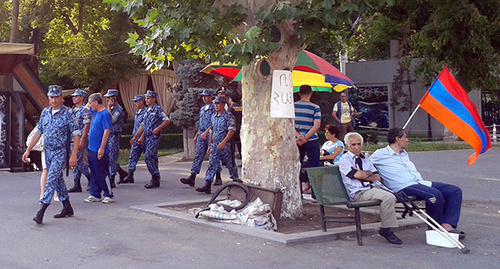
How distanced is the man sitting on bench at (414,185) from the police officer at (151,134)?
5.27 meters

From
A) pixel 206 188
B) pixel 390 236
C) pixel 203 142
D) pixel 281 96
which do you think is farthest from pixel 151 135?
pixel 390 236

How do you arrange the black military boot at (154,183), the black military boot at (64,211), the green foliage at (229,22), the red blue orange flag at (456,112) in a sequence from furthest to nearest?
the black military boot at (154,183)
the black military boot at (64,211)
the red blue orange flag at (456,112)
the green foliage at (229,22)

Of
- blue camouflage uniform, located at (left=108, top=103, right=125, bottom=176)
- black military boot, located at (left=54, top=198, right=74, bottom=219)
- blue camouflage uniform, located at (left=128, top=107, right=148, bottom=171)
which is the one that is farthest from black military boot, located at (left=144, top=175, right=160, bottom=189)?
black military boot, located at (left=54, top=198, right=74, bottom=219)

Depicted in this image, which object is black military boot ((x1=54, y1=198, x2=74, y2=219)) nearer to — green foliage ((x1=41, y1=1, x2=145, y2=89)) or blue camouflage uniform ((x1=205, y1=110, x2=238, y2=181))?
blue camouflage uniform ((x1=205, y1=110, x2=238, y2=181))

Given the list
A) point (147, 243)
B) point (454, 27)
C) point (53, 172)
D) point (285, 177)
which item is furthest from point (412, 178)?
point (454, 27)

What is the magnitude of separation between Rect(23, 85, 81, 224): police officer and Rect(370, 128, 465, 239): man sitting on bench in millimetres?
3955

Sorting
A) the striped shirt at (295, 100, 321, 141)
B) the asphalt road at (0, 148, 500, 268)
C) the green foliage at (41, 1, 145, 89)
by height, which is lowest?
the asphalt road at (0, 148, 500, 268)

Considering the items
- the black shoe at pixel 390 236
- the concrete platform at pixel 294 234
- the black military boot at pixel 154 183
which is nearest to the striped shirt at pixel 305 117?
the concrete platform at pixel 294 234

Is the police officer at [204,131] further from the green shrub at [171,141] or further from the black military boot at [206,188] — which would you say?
the green shrub at [171,141]

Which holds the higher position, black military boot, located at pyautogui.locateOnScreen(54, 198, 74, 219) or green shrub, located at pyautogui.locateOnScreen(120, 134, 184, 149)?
green shrub, located at pyautogui.locateOnScreen(120, 134, 184, 149)

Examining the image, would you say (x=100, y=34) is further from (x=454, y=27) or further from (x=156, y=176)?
(x=156, y=176)

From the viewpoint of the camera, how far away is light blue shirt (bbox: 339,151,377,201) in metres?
7.94

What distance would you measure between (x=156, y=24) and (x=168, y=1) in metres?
0.33

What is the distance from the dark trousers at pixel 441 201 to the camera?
25.7ft
